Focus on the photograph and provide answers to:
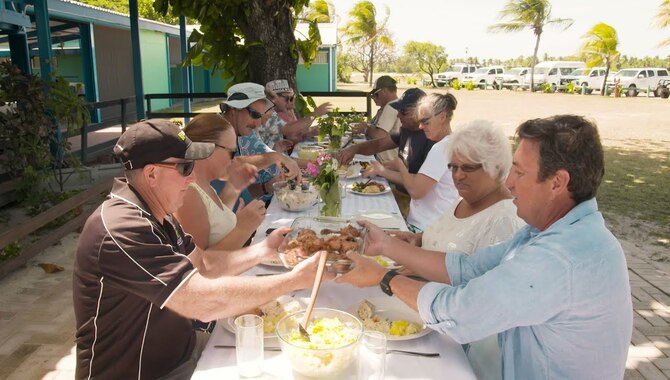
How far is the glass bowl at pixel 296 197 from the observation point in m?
3.38

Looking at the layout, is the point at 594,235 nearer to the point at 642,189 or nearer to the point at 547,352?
the point at 547,352

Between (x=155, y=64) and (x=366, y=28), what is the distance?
24.5 metres

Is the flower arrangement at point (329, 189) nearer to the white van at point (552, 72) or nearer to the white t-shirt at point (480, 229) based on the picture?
the white t-shirt at point (480, 229)

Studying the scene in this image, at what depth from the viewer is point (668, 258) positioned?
519 cm

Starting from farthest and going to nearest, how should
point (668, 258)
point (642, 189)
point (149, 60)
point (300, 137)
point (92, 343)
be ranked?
point (149, 60) < point (642, 189) < point (300, 137) < point (668, 258) < point (92, 343)

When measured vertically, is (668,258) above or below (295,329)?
below

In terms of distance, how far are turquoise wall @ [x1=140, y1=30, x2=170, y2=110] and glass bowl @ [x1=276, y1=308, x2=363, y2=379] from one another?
1734 centimetres

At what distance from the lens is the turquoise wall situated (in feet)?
57.7

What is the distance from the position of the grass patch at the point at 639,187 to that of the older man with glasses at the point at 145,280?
5713 millimetres

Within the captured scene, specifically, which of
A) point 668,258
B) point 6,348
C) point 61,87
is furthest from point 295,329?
point 61,87

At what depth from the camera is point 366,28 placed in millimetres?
39781

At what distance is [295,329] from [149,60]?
60.1 ft

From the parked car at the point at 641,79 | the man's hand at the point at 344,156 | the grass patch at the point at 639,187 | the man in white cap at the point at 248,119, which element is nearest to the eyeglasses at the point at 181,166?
the man in white cap at the point at 248,119

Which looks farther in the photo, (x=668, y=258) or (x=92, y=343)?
(x=668, y=258)
